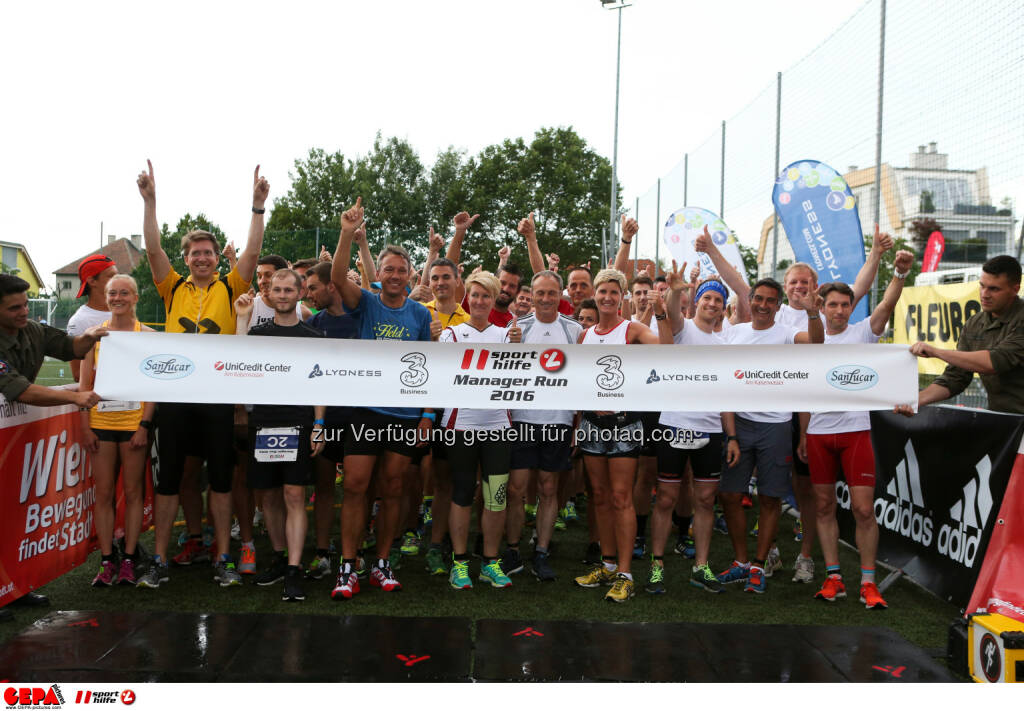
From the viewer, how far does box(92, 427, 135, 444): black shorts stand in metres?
5.14

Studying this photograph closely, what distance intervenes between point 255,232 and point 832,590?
4587 mm

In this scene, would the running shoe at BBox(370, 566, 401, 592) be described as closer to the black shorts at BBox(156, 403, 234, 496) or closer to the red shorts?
the black shorts at BBox(156, 403, 234, 496)

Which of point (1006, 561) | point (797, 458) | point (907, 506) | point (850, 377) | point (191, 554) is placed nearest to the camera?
point (1006, 561)

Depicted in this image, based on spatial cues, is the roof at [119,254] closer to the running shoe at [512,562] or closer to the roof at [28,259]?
the roof at [28,259]

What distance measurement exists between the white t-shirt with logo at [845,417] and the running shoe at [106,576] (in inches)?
192

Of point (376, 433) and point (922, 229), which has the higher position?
point (922, 229)

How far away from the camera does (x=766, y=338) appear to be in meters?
5.48

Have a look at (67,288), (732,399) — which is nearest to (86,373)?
(732,399)

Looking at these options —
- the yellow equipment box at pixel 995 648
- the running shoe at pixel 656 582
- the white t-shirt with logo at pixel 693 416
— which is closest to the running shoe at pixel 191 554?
the running shoe at pixel 656 582

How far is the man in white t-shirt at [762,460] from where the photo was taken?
5371mm

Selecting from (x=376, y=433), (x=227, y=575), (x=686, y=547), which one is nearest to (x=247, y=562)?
(x=227, y=575)

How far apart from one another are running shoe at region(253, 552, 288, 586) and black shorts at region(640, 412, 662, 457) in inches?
105

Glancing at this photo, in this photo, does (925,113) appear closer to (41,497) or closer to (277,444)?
(277,444)

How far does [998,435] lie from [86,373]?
570 cm
